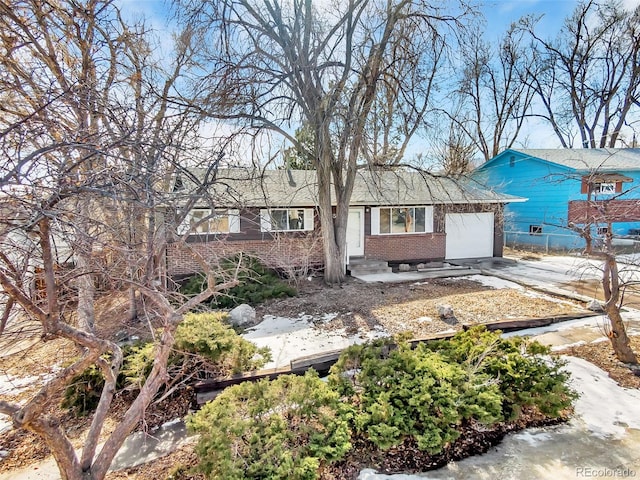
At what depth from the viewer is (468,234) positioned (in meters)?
13.6

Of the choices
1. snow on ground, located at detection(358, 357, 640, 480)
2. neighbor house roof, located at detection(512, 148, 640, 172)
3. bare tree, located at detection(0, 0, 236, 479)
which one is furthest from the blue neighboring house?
bare tree, located at detection(0, 0, 236, 479)

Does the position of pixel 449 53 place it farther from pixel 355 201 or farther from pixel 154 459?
pixel 154 459

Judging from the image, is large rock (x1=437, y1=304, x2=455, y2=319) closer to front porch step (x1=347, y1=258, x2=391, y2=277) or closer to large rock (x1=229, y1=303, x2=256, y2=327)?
large rock (x1=229, y1=303, x2=256, y2=327)

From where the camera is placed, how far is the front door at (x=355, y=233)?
12.3 metres

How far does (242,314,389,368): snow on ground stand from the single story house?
10.1 feet

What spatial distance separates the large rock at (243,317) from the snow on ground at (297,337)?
0.26 metres

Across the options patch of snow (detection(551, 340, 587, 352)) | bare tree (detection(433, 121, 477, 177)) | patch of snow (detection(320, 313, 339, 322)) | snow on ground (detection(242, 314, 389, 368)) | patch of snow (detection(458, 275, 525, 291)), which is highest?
bare tree (detection(433, 121, 477, 177))

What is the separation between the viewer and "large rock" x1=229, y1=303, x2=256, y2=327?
284 inches

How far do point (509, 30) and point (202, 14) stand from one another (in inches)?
840

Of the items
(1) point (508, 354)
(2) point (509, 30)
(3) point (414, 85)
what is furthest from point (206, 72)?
(2) point (509, 30)

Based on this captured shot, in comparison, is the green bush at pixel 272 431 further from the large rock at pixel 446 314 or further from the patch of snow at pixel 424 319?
the large rock at pixel 446 314

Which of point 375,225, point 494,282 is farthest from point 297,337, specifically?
point 375,225

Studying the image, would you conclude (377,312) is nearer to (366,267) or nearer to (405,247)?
(366,267)

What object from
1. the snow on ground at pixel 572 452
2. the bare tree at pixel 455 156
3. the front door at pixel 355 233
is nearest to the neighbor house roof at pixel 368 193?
the front door at pixel 355 233
